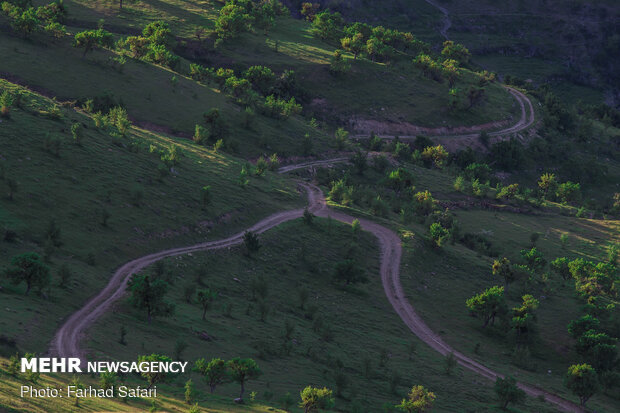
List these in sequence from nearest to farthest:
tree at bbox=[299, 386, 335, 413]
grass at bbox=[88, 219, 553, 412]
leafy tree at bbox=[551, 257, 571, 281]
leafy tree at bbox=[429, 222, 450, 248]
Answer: tree at bbox=[299, 386, 335, 413] < grass at bbox=[88, 219, 553, 412] < leafy tree at bbox=[429, 222, 450, 248] < leafy tree at bbox=[551, 257, 571, 281]

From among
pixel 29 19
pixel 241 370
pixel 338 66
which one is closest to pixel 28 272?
pixel 241 370

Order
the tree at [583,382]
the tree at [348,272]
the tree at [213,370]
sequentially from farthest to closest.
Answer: the tree at [348,272] → the tree at [583,382] → the tree at [213,370]

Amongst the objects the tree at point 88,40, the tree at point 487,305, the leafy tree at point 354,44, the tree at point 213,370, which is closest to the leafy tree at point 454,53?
the leafy tree at point 354,44

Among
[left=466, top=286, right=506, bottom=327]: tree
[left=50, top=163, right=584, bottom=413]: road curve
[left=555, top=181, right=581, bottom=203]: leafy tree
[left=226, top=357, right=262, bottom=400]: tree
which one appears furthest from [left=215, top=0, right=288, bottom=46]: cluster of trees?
[left=226, top=357, right=262, bottom=400]: tree

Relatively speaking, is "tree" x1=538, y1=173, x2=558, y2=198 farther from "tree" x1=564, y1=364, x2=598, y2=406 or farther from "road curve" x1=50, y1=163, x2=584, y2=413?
"tree" x1=564, y1=364, x2=598, y2=406

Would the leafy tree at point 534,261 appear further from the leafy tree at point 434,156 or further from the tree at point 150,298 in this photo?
the tree at point 150,298

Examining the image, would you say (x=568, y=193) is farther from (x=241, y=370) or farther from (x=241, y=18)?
(x=241, y=370)
